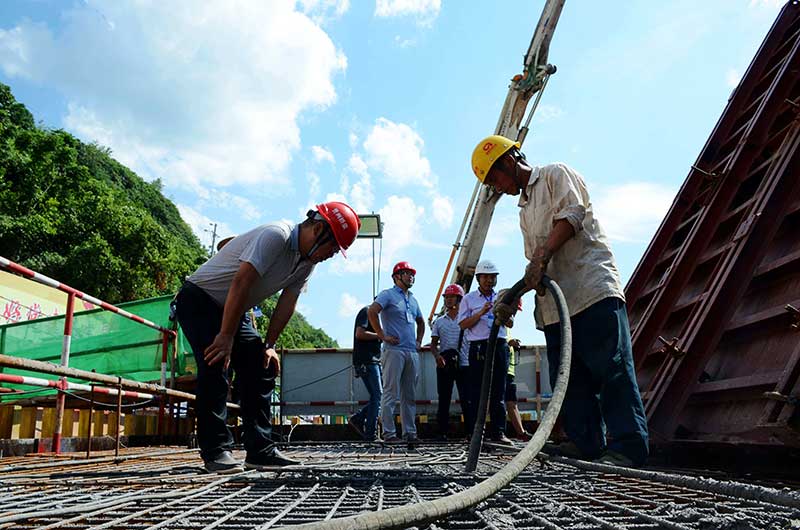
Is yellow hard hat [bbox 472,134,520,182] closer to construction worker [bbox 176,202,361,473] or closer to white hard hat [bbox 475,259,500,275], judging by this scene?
construction worker [bbox 176,202,361,473]

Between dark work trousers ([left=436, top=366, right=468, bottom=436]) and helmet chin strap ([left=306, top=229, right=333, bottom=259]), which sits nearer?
helmet chin strap ([left=306, top=229, right=333, bottom=259])

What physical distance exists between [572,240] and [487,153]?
634mm

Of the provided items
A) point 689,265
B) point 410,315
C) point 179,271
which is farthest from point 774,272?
point 179,271

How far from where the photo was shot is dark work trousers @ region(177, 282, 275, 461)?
2.87 metres

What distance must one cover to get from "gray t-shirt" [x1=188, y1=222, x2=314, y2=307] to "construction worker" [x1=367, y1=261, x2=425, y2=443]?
2.84 metres

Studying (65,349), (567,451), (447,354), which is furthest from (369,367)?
(567,451)

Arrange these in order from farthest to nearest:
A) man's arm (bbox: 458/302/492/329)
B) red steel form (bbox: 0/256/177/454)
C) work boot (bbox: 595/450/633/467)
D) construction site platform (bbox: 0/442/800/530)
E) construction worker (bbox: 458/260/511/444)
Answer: man's arm (bbox: 458/302/492/329)
construction worker (bbox: 458/260/511/444)
red steel form (bbox: 0/256/177/454)
work boot (bbox: 595/450/633/467)
construction site platform (bbox: 0/442/800/530)

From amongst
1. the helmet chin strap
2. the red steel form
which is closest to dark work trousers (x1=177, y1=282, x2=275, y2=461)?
the helmet chin strap

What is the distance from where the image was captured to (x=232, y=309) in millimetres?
2709

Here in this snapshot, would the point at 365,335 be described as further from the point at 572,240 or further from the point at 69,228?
the point at 69,228

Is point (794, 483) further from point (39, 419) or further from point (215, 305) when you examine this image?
point (39, 419)

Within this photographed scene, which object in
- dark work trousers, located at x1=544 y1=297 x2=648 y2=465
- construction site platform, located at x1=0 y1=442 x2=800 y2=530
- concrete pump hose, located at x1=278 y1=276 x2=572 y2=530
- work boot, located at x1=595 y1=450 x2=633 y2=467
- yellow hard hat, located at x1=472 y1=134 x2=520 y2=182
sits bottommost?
construction site platform, located at x1=0 y1=442 x2=800 y2=530

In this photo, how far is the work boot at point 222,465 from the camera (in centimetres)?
275

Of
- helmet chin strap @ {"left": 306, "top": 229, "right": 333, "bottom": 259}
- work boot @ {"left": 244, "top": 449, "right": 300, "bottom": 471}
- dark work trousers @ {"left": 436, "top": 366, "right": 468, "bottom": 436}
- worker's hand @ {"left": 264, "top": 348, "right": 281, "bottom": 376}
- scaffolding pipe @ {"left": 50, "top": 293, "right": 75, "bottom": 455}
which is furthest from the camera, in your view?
dark work trousers @ {"left": 436, "top": 366, "right": 468, "bottom": 436}
